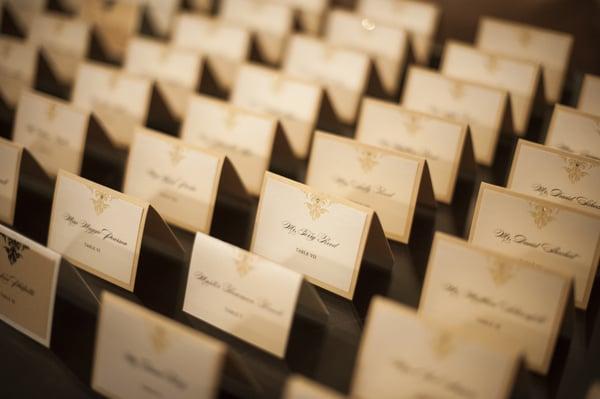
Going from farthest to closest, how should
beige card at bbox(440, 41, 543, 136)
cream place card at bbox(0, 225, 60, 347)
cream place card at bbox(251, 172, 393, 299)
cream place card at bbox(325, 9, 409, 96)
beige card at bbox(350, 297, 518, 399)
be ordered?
cream place card at bbox(325, 9, 409, 96) → beige card at bbox(440, 41, 543, 136) → cream place card at bbox(251, 172, 393, 299) → cream place card at bbox(0, 225, 60, 347) → beige card at bbox(350, 297, 518, 399)

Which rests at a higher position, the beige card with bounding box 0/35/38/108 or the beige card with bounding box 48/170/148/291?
the beige card with bounding box 0/35/38/108

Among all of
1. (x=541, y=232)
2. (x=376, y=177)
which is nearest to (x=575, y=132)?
(x=541, y=232)

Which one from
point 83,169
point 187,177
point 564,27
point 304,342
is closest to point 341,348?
point 304,342

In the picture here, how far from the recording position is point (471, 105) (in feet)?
7.03

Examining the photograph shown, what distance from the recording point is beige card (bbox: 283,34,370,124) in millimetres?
2533

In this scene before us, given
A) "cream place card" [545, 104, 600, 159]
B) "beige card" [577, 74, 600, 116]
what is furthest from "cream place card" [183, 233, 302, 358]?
"beige card" [577, 74, 600, 116]

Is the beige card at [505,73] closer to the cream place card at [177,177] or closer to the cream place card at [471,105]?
the cream place card at [471,105]

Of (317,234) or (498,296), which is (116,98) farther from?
(498,296)

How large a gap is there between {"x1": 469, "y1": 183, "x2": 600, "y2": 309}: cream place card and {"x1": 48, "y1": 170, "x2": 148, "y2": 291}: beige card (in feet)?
3.06

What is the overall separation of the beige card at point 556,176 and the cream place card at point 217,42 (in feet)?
5.14

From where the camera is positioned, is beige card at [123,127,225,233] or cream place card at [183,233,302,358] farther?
beige card at [123,127,225,233]

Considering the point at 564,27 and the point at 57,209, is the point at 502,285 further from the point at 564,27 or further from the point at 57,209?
the point at 564,27

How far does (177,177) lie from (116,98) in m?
0.71

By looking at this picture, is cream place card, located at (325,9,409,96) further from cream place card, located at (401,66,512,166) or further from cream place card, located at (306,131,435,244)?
cream place card, located at (306,131,435,244)
